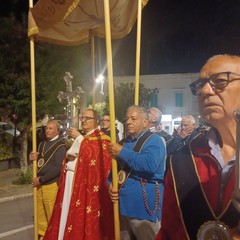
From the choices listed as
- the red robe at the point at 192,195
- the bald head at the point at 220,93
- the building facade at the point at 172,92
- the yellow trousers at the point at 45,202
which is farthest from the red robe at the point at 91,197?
the building facade at the point at 172,92

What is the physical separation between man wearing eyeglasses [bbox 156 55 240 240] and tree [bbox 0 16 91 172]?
11408mm

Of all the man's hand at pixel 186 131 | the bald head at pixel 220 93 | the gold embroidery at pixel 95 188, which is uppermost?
the bald head at pixel 220 93

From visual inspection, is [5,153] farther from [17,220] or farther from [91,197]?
[91,197]

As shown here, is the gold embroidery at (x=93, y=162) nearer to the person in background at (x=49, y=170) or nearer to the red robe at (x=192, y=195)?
the person in background at (x=49, y=170)

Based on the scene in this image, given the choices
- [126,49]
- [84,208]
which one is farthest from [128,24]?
[126,49]

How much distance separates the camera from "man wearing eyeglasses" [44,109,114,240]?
4711 millimetres

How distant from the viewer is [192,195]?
75.3 inches

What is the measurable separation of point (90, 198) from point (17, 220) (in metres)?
3.48

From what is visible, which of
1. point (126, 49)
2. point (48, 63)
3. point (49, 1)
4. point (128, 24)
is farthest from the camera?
point (126, 49)

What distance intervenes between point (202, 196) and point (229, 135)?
0.31 meters

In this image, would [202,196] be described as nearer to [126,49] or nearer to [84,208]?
[84,208]

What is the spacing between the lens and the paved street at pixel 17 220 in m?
6.62

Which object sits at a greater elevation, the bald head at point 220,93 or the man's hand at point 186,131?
the bald head at point 220,93

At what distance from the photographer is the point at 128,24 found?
17.2 feet
